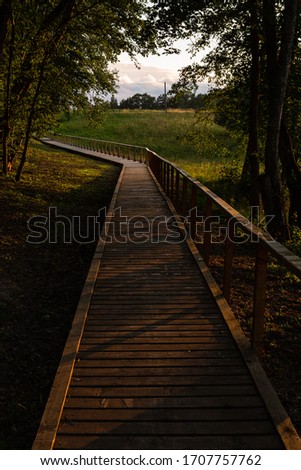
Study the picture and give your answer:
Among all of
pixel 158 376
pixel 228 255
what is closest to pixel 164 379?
pixel 158 376

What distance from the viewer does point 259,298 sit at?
400 cm

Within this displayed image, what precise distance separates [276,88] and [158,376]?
8.43 m

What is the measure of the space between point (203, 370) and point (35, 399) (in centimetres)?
156

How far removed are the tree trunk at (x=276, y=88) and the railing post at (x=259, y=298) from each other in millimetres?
7218

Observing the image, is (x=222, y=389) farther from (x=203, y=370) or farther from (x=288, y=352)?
(x=288, y=352)

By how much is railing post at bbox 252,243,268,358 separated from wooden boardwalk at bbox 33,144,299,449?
4.9 inches

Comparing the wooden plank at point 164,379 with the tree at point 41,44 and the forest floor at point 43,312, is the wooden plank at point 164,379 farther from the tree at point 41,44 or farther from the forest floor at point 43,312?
the tree at point 41,44

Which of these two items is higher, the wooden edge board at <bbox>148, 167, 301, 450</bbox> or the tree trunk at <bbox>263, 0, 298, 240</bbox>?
the tree trunk at <bbox>263, 0, 298, 240</bbox>

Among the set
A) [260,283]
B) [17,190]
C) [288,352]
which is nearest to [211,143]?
[17,190]

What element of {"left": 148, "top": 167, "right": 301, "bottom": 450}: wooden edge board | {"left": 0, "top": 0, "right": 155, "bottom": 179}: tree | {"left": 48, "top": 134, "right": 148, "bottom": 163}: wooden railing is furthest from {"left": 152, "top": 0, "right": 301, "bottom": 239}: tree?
{"left": 48, "top": 134, "right": 148, "bottom": 163}: wooden railing

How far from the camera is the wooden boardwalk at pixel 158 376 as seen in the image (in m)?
2.99

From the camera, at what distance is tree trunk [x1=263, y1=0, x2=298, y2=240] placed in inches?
387

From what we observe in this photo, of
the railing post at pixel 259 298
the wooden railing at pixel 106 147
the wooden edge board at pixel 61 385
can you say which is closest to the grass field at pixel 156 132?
the wooden railing at pixel 106 147

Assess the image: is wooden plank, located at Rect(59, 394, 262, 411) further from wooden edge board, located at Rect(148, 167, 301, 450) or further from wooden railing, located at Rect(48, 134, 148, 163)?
wooden railing, located at Rect(48, 134, 148, 163)
